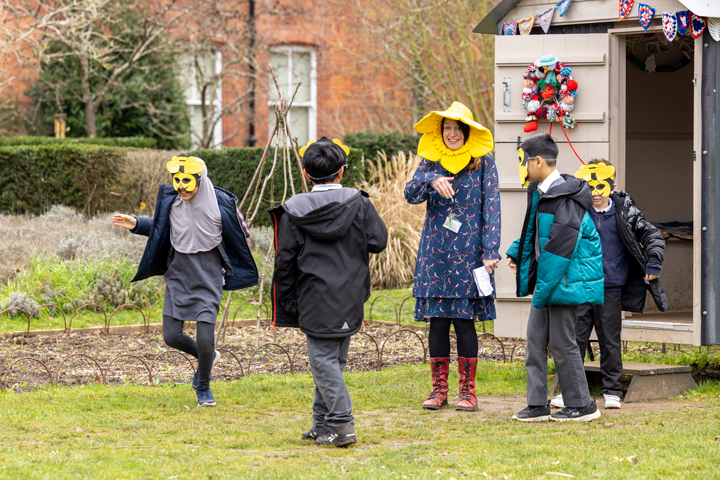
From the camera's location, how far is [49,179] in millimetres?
13625

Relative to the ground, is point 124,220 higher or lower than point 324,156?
lower

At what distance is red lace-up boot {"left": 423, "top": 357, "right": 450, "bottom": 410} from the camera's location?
17.5ft

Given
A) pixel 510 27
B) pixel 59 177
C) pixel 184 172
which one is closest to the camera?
pixel 184 172

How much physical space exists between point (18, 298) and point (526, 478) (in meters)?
5.98

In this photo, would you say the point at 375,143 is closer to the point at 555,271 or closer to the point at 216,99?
the point at 216,99

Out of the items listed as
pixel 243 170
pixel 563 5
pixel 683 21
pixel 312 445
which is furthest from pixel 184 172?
pixel 243 170

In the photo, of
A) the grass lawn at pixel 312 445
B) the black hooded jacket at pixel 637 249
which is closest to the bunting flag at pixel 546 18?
the black hooded jacket at pixel 637 249

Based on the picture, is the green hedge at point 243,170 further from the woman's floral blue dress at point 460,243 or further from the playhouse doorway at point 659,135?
the woman's floral blue dress at point 460,243

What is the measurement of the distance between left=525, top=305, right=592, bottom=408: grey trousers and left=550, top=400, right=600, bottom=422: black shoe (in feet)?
0.11

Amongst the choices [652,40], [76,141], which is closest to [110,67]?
[76,141]

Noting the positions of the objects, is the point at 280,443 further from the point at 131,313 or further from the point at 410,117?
the point at 410,117

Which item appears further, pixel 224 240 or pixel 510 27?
pixel 510 27

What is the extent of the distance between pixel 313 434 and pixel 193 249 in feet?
4.75

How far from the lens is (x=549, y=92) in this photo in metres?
6.37
